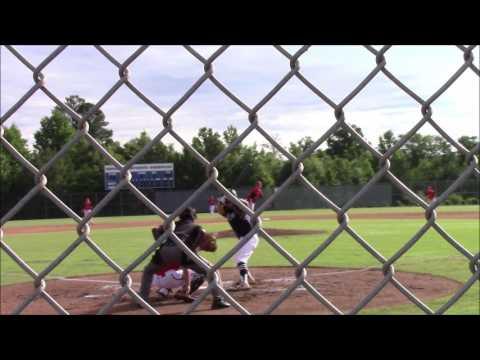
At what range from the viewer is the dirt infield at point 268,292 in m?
7.15

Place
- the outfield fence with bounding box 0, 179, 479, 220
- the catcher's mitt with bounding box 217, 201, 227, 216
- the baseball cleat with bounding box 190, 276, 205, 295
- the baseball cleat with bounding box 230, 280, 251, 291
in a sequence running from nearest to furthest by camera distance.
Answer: the catcher's mitt with bounding box 217, 201, 227, 216
the baseball cleat with bounding box 190, 276, 205, 295
the baseball cleat with bounding box 230, 280, 251, 291
the outfield fence with bounding box 0, 179, 479, 220

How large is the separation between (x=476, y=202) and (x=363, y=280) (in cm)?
3292

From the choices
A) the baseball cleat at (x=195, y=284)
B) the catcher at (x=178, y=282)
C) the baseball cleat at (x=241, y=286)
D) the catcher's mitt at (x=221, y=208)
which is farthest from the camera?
the baseball cleat at (x=241, y=286)

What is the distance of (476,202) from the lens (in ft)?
128

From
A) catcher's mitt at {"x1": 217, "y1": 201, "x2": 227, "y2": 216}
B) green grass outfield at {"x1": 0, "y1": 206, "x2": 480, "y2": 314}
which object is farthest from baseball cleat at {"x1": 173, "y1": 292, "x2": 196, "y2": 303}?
green grass outfield at {"x1": 0, "y1": 206, "x2": 480, "y2": 314}

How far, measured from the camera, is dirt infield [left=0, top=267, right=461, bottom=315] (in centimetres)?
715

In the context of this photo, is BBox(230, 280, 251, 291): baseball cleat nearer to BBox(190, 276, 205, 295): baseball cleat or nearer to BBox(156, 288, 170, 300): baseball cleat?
BBox(190, 276, 205, 295): baseball cleat

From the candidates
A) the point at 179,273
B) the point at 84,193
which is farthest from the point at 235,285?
the point at 84,193

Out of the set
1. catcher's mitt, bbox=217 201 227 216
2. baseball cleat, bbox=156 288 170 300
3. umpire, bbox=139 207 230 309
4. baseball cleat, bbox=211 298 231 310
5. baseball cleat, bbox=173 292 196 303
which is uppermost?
catcher's mitt, bbox=217 201 227 216

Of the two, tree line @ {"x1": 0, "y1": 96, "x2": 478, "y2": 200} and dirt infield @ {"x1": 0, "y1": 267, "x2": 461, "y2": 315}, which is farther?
tree line @ {"x1": 0, "y1": 96, "x2": 478, "y2": 200}
